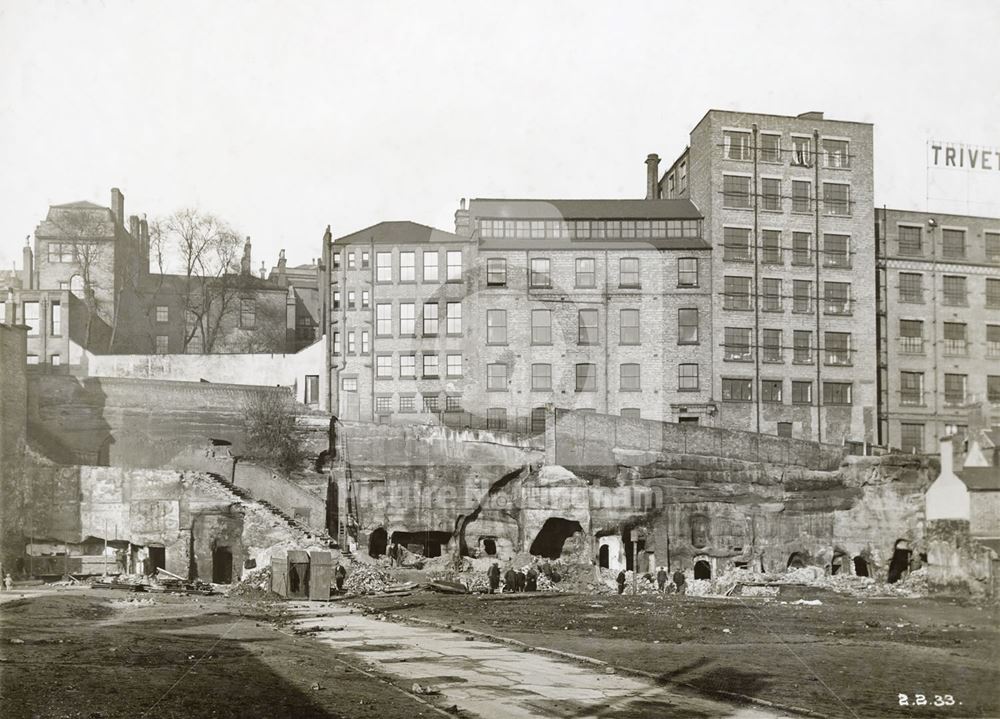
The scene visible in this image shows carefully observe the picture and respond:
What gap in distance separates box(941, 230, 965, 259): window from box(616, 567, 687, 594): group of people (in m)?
13.1

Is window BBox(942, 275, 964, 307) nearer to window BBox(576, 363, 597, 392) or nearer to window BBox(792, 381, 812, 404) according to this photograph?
window BBox(792, 381, 812, 404)

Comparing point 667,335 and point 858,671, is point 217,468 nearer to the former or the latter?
point 667,335

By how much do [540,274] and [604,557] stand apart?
12.6 m

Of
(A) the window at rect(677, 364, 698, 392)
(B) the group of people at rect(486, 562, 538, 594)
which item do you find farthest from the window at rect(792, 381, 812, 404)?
(B) the group of people at rect(486, 562, 538, 594)

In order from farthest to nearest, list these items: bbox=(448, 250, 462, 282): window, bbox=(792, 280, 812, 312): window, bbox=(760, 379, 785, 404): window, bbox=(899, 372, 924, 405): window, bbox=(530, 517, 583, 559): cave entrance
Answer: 1. bbox=(530, 517, 583, 559): cave entrance
2. bbox=(899, 372, 924, 405): window
3. bbox=(760, 379, 785, 404): window
4. bbox=(792, 280, 812, 312): window
5. bbox=(448, 250, 462, 282): window

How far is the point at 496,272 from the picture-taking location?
27156mm

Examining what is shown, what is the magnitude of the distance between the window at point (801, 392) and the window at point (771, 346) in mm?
1070

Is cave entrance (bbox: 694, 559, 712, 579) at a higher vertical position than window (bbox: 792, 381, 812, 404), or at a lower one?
lower

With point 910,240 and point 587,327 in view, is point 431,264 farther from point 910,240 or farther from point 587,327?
point 910,240

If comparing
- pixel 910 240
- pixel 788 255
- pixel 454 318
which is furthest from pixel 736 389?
Result: pixel 454 318

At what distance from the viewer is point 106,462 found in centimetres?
3381

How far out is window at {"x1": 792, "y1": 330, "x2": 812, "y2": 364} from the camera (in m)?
28.3

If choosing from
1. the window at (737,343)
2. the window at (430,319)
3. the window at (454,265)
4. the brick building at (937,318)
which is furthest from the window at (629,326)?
the brick building at (937,318)

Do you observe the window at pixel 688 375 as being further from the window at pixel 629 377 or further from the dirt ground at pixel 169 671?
the dirt ground at pixel 169 671
